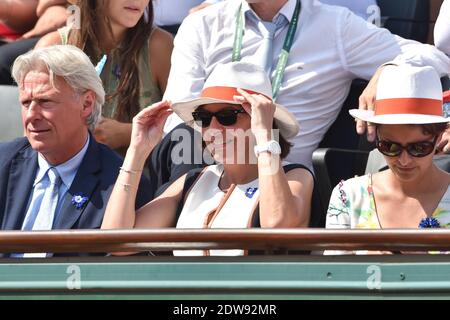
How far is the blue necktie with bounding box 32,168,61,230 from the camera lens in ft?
12.5

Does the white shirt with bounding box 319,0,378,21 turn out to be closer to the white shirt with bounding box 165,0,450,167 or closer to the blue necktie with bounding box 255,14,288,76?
the white shirt with bounding box 165,0,450,167

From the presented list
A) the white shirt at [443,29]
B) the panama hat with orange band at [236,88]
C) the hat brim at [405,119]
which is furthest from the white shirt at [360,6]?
the hat brim at [405,119]

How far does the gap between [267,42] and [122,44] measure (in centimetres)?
67

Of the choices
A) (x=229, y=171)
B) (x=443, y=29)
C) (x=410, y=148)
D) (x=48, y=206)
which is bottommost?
(x=48, y=206)

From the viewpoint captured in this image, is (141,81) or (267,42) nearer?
(267,42)

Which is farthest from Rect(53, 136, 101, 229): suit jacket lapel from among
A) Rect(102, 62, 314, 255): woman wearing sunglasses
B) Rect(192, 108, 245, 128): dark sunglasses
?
Rect(192, 108, 245, 128): dark sunglasses

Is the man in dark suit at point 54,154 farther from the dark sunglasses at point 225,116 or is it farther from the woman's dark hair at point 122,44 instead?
the woman's dark hair at point 122,44

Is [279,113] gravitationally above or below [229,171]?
above

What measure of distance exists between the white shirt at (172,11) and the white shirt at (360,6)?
2.13 feet

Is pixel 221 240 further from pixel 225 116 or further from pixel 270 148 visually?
pixel 225 116

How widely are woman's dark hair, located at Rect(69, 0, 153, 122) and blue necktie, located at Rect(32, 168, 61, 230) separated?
2.64 feet

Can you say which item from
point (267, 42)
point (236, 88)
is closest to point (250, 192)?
point (236, 88)

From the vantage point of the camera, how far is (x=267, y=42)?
441 cm
